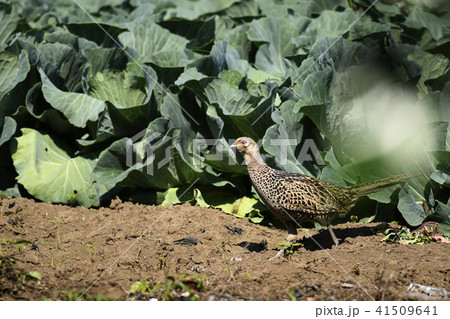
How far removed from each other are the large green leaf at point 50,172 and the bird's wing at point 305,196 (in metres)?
2.16

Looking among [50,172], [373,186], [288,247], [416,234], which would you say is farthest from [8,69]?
[416,234]

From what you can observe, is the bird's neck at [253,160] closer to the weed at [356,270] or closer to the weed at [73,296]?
the weed at [356,270]

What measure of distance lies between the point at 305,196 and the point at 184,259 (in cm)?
113

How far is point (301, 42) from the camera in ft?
23.9

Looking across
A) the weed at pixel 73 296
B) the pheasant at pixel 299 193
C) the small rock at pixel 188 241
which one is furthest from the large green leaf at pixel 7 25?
the weed at pixel 73 296

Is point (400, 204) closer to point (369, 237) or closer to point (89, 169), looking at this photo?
point (369, 237)

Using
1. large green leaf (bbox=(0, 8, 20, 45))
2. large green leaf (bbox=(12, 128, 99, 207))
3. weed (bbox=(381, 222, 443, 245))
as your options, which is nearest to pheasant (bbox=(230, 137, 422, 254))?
weed (bbox=(381, 222, 443, 245))

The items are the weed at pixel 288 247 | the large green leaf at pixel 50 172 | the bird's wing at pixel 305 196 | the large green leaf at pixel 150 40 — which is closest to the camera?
the weed at pixel 288 247

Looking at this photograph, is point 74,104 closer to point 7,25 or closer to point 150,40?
point 150,40

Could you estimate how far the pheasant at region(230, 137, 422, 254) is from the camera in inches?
192

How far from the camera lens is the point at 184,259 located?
4.62 metres

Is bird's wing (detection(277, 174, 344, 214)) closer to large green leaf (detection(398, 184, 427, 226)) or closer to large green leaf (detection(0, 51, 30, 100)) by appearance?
large green leaf (detection(398, 184, 427, 226))

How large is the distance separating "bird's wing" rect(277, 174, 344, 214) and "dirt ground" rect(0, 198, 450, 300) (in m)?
0.35

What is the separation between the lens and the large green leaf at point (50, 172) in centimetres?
609
